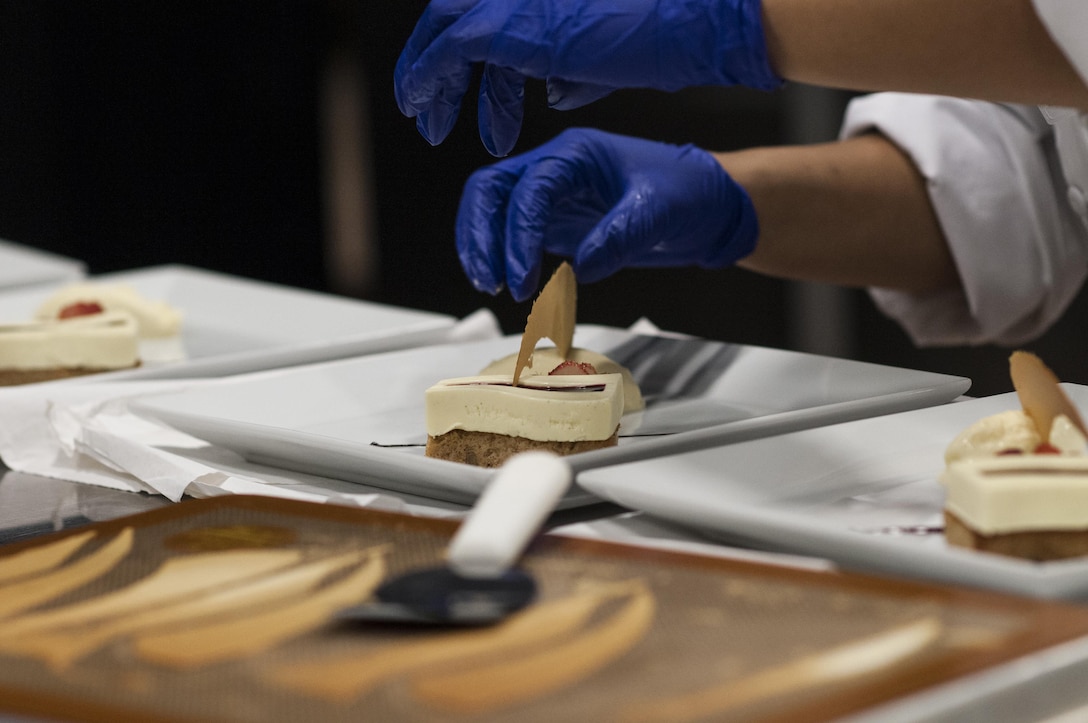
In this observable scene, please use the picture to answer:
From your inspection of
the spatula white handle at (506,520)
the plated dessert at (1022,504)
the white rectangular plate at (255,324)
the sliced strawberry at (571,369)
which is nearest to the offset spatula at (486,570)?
the spatula white handle at (506,520)

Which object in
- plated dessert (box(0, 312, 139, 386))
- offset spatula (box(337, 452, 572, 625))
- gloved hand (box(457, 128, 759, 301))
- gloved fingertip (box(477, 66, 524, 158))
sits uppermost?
gloved fingertip (box(477, 66, 524, 158))

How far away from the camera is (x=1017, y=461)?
0.80 meters

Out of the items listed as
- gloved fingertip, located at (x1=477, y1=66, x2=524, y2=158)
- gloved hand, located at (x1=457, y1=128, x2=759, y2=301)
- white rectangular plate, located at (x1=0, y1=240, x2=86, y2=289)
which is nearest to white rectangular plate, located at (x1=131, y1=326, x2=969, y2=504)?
gloved hand, located at (x1=457, y1=128, x2=759, y2=301)

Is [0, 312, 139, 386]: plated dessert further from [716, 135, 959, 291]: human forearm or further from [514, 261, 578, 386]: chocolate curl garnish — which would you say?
[716, 135, 959, 291]: human forearm

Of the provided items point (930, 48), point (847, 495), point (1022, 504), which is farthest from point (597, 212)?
point (1022, 504)

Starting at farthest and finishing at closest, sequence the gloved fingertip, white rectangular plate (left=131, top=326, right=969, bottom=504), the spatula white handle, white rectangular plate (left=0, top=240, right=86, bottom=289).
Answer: white rectangular plate (left=0, top=240, right=86, bottom=289)
the gloved fingertip
white rectangular plate (left=131, top=326, right=969, bottom=504)
the spatula white handle

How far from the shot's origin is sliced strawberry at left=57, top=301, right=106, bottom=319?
62.2 inches

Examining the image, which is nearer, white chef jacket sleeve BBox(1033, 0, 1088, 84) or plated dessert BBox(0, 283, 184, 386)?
white chef jacket sleeve BBox(1033, 0, 1088, 84)

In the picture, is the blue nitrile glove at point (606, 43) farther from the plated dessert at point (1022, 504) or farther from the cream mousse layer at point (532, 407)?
the plated dessert at point (1022, 504)

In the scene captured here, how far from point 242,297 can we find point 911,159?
977 mm

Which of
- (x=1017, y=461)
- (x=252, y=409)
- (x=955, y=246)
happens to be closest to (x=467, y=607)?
(x=1017, y=461)

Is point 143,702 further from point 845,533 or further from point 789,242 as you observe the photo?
point 789,242

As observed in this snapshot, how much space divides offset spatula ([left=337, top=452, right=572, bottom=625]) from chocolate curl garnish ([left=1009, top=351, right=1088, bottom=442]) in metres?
0.34

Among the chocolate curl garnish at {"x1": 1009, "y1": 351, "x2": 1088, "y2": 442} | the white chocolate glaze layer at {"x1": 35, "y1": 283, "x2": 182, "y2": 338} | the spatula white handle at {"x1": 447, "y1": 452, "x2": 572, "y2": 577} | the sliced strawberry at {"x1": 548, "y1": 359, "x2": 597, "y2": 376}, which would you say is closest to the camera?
the spatula white handle at {"x1": 447, "y1": 452, "x2": 572, "y2": 577}
